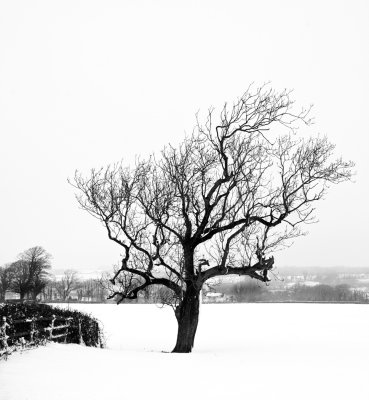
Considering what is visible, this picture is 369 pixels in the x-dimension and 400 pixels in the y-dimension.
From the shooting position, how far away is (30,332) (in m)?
14.7

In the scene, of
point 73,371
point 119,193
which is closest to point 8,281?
point 119,193

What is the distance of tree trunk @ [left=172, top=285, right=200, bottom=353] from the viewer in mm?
20078

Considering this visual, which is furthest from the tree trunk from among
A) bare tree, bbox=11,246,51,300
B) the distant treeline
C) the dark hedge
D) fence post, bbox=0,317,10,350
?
the distant treeline

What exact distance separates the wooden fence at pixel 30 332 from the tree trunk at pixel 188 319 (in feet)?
13.7

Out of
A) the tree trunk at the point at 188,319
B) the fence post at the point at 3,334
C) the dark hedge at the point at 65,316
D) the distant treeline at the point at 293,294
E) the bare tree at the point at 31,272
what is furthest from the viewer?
the distant treeline at the point at 293,294

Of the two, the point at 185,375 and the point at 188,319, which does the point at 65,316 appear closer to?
the point at 188,319

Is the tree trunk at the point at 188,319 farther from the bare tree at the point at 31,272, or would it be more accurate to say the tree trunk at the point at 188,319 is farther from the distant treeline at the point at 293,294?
the distant treeline at the point at 293,294

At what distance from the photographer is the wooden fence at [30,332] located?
13492 millimetres

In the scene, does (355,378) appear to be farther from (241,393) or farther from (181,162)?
(181,162)

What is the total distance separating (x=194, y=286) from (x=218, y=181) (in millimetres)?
4402

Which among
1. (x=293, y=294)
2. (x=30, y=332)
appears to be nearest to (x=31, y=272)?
(x=293, y=294)

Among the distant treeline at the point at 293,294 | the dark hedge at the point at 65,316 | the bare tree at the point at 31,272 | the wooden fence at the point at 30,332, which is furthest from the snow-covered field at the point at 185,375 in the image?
the distant treeline at the point at 293,294

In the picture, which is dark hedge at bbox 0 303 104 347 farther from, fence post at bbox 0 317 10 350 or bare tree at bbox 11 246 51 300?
bare tree at bbox 11 246 51 300

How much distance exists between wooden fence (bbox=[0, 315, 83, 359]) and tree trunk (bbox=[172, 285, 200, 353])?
4.19 m
